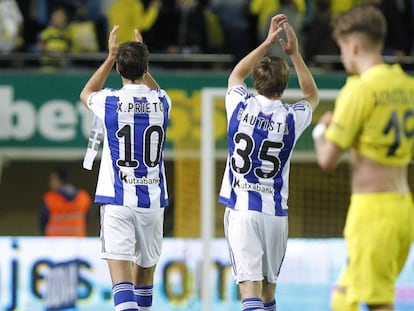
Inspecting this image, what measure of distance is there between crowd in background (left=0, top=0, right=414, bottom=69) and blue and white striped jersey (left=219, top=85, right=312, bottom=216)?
7.09 meters

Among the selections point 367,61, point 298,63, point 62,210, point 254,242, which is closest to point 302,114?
point 298,63

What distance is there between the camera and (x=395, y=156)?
6.55 meters

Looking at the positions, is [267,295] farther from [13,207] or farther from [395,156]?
[13,207]

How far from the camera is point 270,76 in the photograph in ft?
27.5

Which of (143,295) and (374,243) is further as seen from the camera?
(143,295)

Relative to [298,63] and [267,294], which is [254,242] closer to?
[267,294]

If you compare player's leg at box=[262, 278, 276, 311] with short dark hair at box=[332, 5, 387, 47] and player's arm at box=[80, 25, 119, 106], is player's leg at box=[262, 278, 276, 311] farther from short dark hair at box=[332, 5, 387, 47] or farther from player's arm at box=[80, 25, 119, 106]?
short dark hair at box=[332, 5, 387, 47]

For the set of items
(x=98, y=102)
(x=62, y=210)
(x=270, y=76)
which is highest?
(x=270, y=76)

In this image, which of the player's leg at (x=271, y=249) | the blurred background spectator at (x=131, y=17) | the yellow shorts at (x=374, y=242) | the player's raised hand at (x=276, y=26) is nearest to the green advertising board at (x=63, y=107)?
the blurred background spectator at (x=131, y=17)

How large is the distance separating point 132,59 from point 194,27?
24.0 ft

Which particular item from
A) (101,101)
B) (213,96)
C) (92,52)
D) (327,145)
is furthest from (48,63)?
(327,145)

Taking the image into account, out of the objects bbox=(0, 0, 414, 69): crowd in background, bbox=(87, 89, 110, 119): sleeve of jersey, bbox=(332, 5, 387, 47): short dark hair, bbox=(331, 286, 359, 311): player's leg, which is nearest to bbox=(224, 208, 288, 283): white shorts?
bbox=(87, 89, 110, 119): sleeve of jersey

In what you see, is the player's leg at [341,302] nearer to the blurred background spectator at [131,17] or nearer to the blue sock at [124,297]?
the blue sock at [124,297]

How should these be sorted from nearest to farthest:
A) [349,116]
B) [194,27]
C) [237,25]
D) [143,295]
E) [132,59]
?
[349,116] < [132,59] < [143,295] < [194,27] < [237,25]
